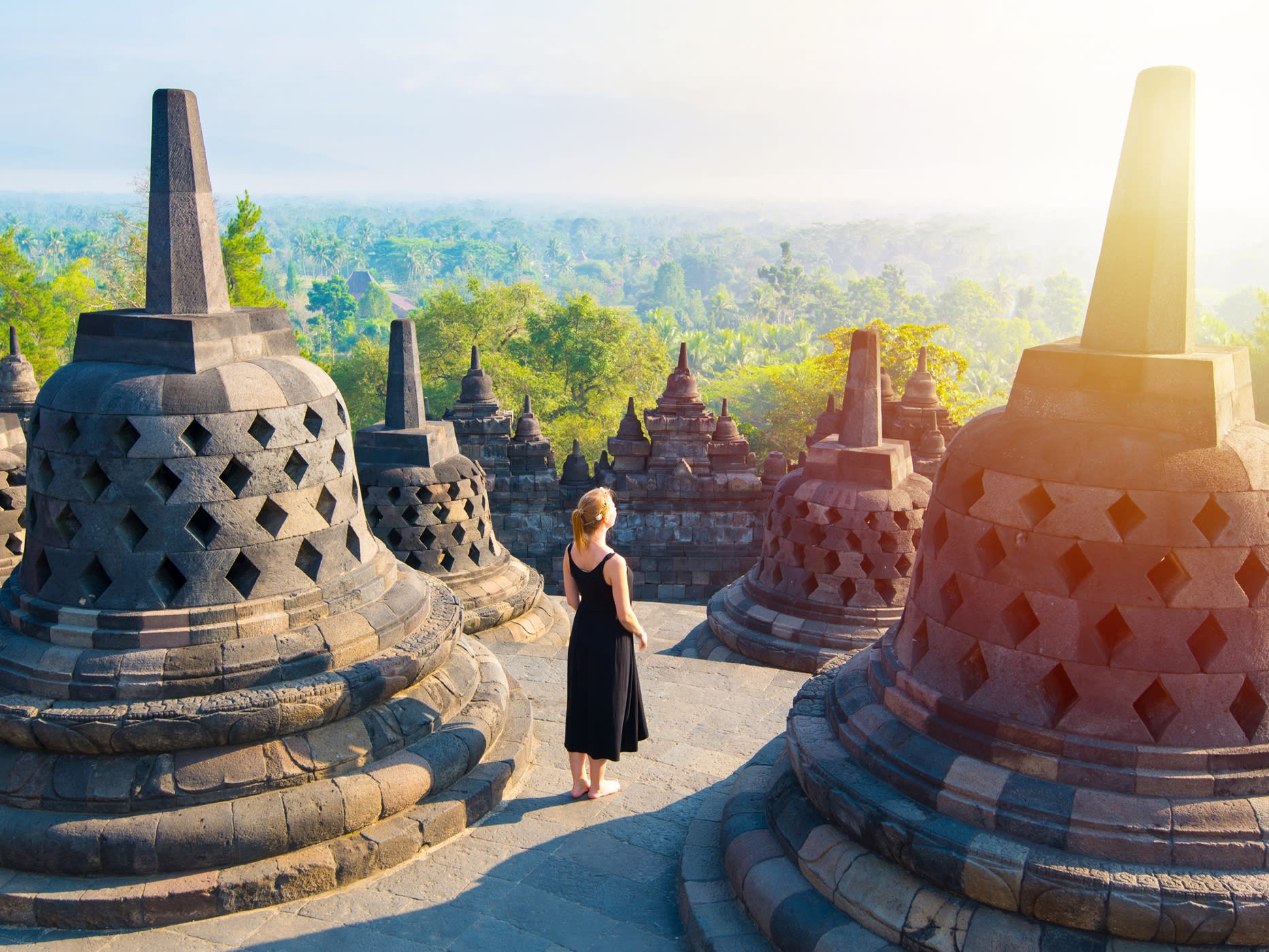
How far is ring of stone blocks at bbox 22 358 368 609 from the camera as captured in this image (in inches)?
174

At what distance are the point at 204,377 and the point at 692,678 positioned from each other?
4.04 metres

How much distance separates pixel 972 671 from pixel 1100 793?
0.63 m

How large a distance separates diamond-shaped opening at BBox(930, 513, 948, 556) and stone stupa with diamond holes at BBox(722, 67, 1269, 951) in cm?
12

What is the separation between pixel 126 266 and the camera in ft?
127

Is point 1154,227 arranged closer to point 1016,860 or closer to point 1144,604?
point 1144,604

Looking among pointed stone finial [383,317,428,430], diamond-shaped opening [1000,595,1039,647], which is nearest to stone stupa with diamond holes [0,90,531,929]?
diamond-shaped opening [1000,595,1039,647]

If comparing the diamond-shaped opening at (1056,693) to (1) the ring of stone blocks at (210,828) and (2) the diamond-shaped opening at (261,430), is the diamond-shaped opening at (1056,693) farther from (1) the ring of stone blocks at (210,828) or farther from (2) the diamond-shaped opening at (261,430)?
(2) the diamond-shaped opening at (261,430)

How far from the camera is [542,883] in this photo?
4.33m

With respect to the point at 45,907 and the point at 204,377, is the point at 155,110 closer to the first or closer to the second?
the point at 204,377

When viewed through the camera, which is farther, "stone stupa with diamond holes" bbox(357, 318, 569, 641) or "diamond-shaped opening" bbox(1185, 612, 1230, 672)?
"stone stupa with diamond holes" bbox(357, 318, 569, 641)

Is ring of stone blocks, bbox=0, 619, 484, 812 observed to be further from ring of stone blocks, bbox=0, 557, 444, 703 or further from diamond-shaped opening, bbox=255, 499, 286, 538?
diamond-shaped opening, bbox=255, 499, 286, 538

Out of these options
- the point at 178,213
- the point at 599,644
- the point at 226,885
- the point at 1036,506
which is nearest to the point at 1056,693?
the point at 1036,506

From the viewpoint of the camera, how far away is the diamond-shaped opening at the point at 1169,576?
3422mm

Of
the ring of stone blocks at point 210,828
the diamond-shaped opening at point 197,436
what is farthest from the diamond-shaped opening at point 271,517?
the ring of stone blocks at point 210,828
